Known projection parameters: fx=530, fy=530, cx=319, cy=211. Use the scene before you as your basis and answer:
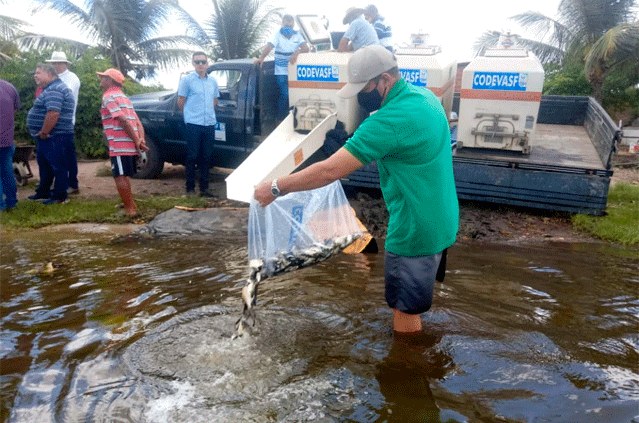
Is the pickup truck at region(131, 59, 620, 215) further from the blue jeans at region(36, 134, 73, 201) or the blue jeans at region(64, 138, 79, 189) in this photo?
the blue jeans at region(36, 134, 73, 201)

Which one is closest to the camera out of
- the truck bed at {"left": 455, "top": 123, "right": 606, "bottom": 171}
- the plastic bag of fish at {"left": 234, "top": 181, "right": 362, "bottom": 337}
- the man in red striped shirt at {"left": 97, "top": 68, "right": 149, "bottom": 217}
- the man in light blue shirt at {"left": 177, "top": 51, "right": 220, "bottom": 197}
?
the plastic bag of fish at {"left": 234, "top": 181, "right": 362, "bottom": 337}

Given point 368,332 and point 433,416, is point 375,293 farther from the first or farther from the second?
point 433,416

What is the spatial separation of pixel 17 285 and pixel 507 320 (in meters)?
3.96

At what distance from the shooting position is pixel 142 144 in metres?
6.36

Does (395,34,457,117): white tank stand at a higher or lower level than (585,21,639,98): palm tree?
lower

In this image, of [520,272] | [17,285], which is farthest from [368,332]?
[17,285]

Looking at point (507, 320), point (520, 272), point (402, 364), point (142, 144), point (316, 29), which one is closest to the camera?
point (402, 364)

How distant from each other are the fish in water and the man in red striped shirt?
3.43 m

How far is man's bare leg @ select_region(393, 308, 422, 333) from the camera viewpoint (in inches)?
131

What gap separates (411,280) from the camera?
9.96 ft

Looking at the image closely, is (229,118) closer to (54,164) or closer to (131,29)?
(54,164)

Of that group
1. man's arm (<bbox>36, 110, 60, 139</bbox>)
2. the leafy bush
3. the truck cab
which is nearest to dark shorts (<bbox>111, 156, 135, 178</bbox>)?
man's arm (<bbox>36, 110, 60, 139</bbox>)

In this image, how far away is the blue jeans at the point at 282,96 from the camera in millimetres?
7328

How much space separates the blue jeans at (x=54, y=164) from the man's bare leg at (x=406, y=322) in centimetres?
540
